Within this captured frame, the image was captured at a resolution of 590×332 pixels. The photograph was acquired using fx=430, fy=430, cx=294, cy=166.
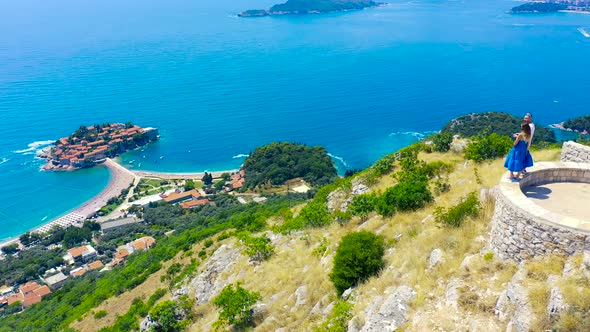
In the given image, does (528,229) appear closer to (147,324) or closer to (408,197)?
(408,197)

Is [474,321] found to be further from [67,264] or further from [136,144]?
[136,144]

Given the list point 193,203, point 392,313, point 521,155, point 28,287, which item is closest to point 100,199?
point 193,203

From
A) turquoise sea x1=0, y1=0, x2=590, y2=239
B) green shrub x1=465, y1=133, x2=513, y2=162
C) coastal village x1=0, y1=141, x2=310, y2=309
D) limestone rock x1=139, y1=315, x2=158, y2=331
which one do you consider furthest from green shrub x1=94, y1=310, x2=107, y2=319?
turquoise sea x1=0, y1=0, x2=590, y2=239

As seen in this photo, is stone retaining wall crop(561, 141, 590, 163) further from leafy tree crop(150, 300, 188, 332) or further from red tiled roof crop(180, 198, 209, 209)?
red tiled roof crop(180, 198, 209, 209)

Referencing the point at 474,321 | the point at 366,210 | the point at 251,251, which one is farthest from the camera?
the point at 251,251

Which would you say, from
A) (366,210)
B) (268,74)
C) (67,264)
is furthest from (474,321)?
(268,74)

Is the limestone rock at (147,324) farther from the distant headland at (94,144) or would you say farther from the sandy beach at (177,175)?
the distant headland at (94,144)
